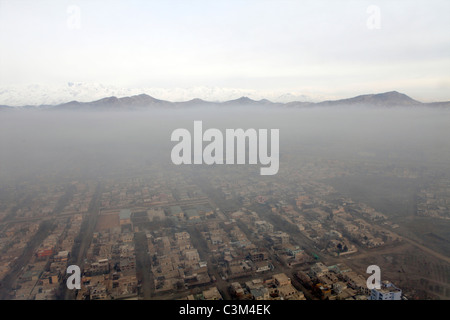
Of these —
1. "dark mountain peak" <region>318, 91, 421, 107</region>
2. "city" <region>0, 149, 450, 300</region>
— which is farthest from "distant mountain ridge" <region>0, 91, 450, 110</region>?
"city" <region>0, 149, 450, 300</region>

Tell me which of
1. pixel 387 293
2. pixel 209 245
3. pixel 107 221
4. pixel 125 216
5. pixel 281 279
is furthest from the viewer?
pixel 125 216

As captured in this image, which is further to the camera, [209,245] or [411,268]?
[209,245]

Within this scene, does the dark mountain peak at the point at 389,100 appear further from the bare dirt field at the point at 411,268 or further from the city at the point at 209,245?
the bare dirt field at the point at 411,268

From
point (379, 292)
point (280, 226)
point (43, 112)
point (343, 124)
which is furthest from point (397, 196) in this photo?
point (43, 112)

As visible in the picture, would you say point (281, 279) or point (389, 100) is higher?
point (389, 100)

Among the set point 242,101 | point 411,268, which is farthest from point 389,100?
point 411,268

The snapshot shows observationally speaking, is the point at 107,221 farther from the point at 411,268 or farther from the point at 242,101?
the point at 242,101

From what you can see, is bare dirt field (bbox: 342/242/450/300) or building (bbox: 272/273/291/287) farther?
building (bbox: 272/273/291/287)

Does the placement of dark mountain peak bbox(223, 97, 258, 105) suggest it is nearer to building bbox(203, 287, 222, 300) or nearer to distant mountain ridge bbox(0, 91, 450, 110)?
distant mountain ridge bbox(0, 91, 450, 110)
